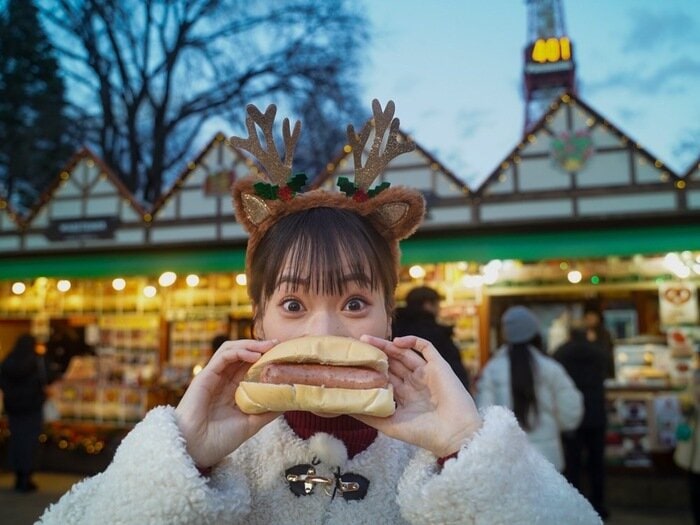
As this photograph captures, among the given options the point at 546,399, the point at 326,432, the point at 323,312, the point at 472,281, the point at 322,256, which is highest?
the point at 472,281

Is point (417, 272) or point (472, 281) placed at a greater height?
point (417, 272)

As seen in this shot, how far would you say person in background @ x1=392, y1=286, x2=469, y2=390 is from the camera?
171 inches

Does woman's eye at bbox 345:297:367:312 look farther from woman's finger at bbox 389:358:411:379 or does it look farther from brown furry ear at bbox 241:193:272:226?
brown furry ear at bbox 241:193:272:226

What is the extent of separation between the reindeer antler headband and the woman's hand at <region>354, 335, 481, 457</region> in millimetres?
390

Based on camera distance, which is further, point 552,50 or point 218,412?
point 552,50

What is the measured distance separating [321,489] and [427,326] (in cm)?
292

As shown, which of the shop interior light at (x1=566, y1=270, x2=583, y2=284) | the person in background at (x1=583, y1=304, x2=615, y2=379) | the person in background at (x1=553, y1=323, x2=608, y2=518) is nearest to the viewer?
the person in background at (x1=553, y1=323, x2=608, y2=518)

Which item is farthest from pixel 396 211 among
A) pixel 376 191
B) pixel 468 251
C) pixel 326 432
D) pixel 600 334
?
pixel 600 334

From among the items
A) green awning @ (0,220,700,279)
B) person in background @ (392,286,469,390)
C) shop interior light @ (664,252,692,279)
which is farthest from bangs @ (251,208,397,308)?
shop interior light @ (664,252,692,279)

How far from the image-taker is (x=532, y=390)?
5121mm

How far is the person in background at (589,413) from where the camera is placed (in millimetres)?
6609

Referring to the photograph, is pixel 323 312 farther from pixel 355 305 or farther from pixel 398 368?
pixel 398 368

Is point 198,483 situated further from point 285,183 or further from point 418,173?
point 418,173

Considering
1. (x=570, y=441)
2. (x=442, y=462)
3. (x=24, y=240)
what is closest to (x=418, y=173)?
(x=570, y=441)
